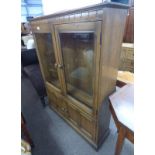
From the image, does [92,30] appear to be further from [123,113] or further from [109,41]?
[123,113]

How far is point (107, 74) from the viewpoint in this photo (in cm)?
91

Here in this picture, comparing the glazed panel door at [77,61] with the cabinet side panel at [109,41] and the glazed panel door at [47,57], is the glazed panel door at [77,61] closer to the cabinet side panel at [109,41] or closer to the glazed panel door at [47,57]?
the cabinet side panel at [109,41]

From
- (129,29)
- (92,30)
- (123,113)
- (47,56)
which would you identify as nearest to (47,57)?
(47,56)

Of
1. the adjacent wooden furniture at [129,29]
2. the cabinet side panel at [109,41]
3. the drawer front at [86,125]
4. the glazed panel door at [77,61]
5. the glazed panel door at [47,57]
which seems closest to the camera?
the cabinet side panel at [109,41]

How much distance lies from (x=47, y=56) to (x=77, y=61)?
520 mm

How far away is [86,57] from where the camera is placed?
3.62 feet

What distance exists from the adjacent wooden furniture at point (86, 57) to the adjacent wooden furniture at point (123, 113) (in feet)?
0.39

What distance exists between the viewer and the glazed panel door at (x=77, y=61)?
36.2 inches

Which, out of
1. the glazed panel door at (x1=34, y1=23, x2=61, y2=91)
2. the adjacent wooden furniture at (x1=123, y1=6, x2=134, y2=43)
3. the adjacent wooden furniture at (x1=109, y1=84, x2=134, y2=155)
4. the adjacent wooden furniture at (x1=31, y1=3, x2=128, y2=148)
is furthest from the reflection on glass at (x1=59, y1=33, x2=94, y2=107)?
the adjacent wooden furniture at (x1=123, y1=6, x2=134, y2=43)

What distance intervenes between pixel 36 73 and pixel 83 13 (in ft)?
5.53

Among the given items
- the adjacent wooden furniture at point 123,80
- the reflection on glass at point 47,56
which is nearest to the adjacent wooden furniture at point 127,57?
the adjacent wooden furniture at point 123,80

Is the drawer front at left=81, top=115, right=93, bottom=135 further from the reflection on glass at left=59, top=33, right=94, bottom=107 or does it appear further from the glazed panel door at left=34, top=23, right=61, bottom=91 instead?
the glazed panel door at left=34, top=23, right=61, bottom=91
